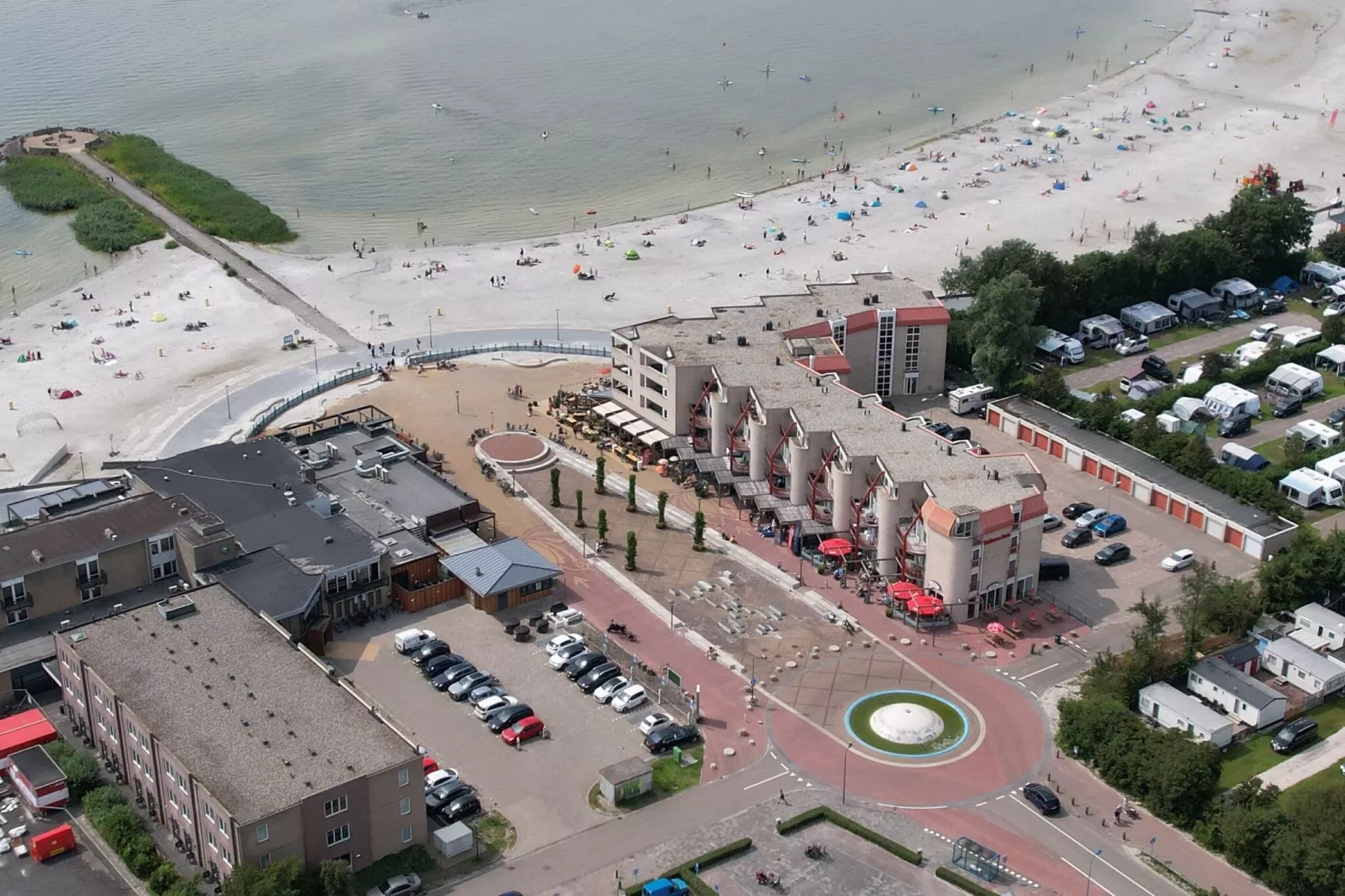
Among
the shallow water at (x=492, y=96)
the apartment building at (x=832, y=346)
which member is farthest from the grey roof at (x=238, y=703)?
the shallow water at (x=492, y=96)

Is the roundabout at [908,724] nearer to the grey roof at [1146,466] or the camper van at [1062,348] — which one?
the grey roof at [1146,466]

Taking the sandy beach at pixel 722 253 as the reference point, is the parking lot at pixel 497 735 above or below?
below

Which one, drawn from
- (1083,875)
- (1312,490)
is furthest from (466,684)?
(1312,490)

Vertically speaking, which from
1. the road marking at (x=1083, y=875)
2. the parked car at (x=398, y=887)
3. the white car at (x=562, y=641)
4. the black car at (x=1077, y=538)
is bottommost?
the road marking at (x=1083, y=875)

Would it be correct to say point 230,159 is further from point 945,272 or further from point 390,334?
point 945,272

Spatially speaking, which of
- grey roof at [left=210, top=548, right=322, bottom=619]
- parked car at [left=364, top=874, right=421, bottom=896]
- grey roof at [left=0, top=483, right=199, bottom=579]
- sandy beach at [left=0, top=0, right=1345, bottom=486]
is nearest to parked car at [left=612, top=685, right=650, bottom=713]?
parked car at [left=364, top=874, right=421, bottom=896]

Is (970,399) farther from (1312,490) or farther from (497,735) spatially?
(497,735)
